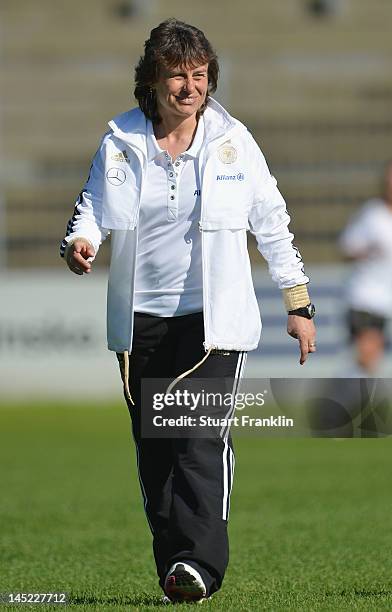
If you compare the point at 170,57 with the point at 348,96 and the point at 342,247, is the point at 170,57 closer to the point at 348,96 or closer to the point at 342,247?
the point at 342,247

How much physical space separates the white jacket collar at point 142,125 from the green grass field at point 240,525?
152 centimetres

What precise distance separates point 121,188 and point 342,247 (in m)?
8.12

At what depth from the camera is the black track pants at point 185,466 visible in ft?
14.5

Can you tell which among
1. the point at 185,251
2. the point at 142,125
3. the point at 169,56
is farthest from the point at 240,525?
the point at 169,56

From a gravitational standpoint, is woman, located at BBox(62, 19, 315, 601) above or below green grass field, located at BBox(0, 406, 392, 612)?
above

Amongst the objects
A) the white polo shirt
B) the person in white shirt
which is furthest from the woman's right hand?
the person in white shirt

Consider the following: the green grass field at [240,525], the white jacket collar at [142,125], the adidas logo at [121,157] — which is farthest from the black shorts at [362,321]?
the adidas logo at [121,157]

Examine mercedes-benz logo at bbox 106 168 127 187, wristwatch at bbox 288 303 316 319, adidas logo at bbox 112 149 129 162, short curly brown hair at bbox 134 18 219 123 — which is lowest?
wristwatch at bbox 288 303 316 319

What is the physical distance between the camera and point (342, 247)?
1235cm

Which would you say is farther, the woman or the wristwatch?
the wristwatch

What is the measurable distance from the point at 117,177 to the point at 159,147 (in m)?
0.17

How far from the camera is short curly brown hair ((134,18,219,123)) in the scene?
4.35 m

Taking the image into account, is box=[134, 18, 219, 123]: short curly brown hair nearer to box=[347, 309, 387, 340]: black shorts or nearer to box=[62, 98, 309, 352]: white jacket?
box=[62, 98, 309, 352]: white jacket

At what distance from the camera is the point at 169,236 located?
446 cm
